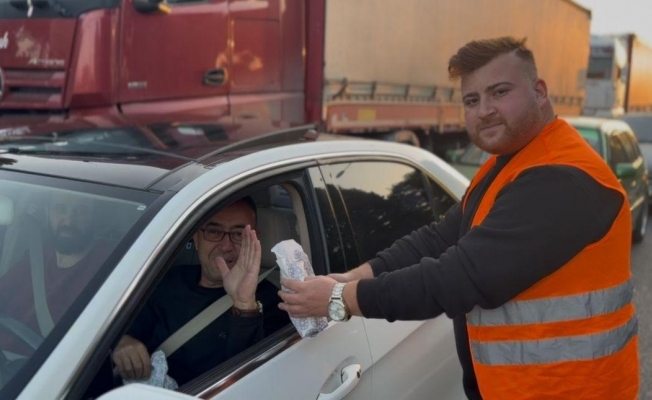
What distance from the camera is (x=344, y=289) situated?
6.43ft

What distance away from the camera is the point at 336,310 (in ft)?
6.39

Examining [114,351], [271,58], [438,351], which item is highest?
[271,58]

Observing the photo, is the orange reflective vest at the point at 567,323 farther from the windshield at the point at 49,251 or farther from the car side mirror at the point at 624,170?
the car side mirror at the point at 624,170

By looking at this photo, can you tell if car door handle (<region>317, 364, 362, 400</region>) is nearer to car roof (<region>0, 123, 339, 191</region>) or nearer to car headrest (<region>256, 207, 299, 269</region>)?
car headrest (<region>256, 207, 299, 269</region>)

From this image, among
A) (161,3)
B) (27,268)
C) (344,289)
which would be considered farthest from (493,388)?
(161,3)

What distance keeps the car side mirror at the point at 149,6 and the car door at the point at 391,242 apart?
2976mm

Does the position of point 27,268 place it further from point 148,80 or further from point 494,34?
point 494,34

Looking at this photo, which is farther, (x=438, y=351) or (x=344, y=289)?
(x=438, y=351)

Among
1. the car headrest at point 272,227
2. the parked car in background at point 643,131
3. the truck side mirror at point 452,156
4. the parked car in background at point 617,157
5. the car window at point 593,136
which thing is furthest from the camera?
the parked car in background at point 643,131

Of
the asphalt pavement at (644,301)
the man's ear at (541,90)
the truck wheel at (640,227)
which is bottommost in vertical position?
the asphalt pavement at (644,301)

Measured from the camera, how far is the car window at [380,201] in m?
2.63

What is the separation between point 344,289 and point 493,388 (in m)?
0.50

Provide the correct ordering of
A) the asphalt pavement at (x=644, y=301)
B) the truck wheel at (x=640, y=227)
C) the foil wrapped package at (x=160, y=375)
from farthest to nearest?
the truck wheel at (x=640, y=227), the asphalt pavement at (x=644, y=301), the foil wrapped package at (x=160, y=375)

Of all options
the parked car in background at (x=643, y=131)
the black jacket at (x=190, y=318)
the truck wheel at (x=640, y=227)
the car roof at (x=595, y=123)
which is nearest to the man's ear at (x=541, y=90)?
the black jacket at (x=190, y=318)
